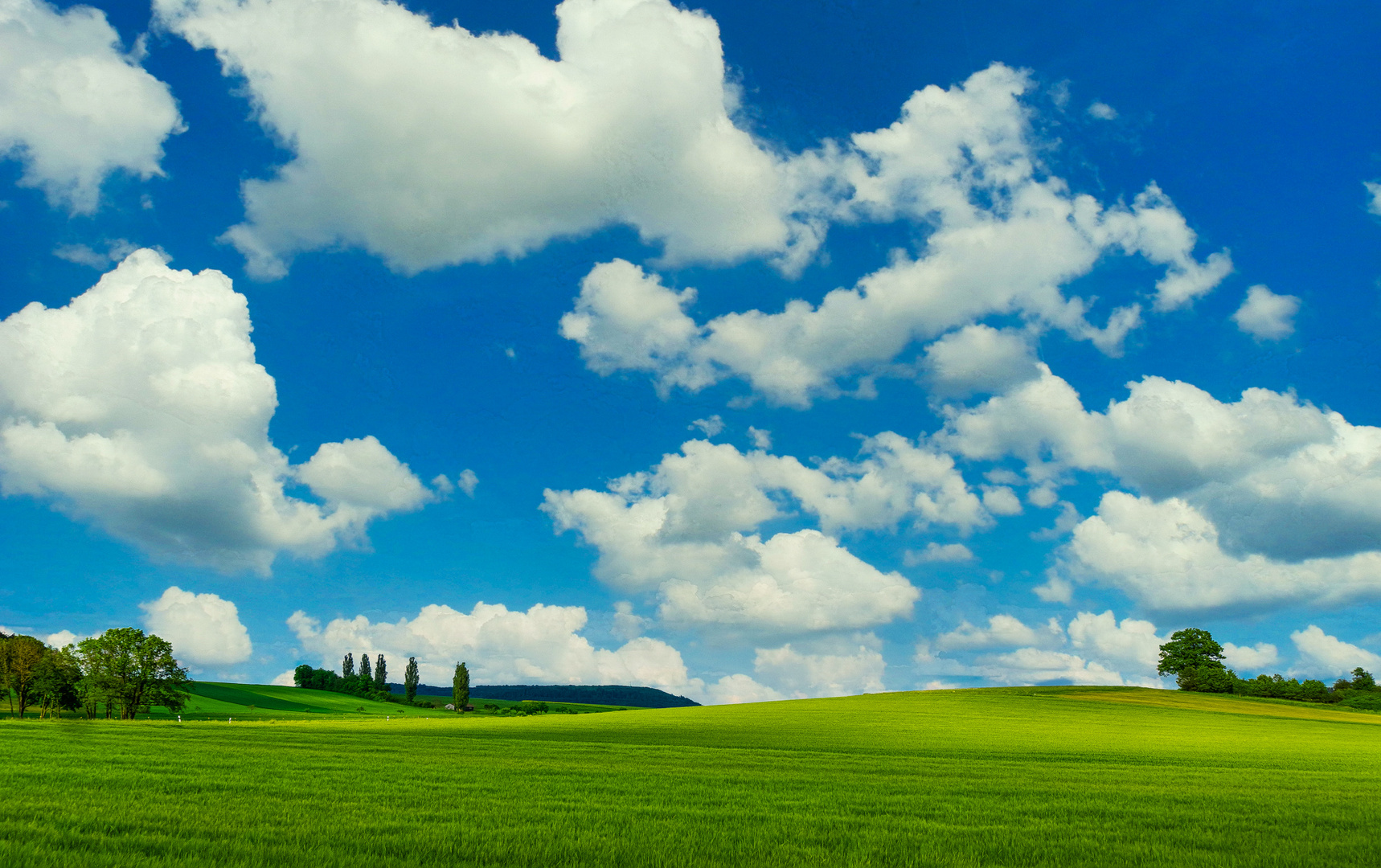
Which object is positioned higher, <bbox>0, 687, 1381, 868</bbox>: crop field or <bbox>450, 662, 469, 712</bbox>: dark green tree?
<bbox>0, 687, 1381, 868</bbox>: crop field

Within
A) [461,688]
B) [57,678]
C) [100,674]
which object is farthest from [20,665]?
[461,688]

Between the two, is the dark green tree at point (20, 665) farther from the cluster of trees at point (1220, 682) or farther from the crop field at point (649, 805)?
the cluster of trees at point (1220, 682)

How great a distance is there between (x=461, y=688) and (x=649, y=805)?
175m

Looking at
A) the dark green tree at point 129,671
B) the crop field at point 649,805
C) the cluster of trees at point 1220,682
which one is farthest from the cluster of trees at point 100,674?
the cluster of trees at point 1220,682

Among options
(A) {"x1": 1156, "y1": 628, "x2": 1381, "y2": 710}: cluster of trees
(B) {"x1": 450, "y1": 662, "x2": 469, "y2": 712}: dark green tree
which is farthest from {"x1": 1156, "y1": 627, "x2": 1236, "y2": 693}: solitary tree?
(B) {"x1": 450, "y1": 662, "x2": 469, "y2": 712}: dark green tree

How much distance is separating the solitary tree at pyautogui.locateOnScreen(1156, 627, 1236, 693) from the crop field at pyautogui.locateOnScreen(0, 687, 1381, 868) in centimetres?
10364

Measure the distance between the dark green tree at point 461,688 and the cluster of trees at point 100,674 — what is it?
258ft

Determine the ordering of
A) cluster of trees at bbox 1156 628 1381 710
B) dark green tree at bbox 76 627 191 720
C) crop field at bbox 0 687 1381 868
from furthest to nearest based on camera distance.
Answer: cluster of trees at bbox 1156 628 1381 710
dark green tree at bbox 76 627 191 720
crop field at bbox 0 687 1381 868

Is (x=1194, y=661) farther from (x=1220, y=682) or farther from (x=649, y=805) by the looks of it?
(x=649, y=805)

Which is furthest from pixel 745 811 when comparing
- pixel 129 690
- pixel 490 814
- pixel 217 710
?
pixel 217 710

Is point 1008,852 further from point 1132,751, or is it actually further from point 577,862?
point 1132,751

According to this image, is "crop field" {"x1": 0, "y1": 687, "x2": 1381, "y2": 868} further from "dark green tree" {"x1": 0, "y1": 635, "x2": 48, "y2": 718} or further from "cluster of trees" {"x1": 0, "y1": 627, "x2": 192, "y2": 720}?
"dark green tree" {"x1": 0, "y1": 635, "x2": 48, "y2": 718}

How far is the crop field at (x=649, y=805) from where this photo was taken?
10.6 meters

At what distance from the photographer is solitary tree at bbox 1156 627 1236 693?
12375 centimetres
